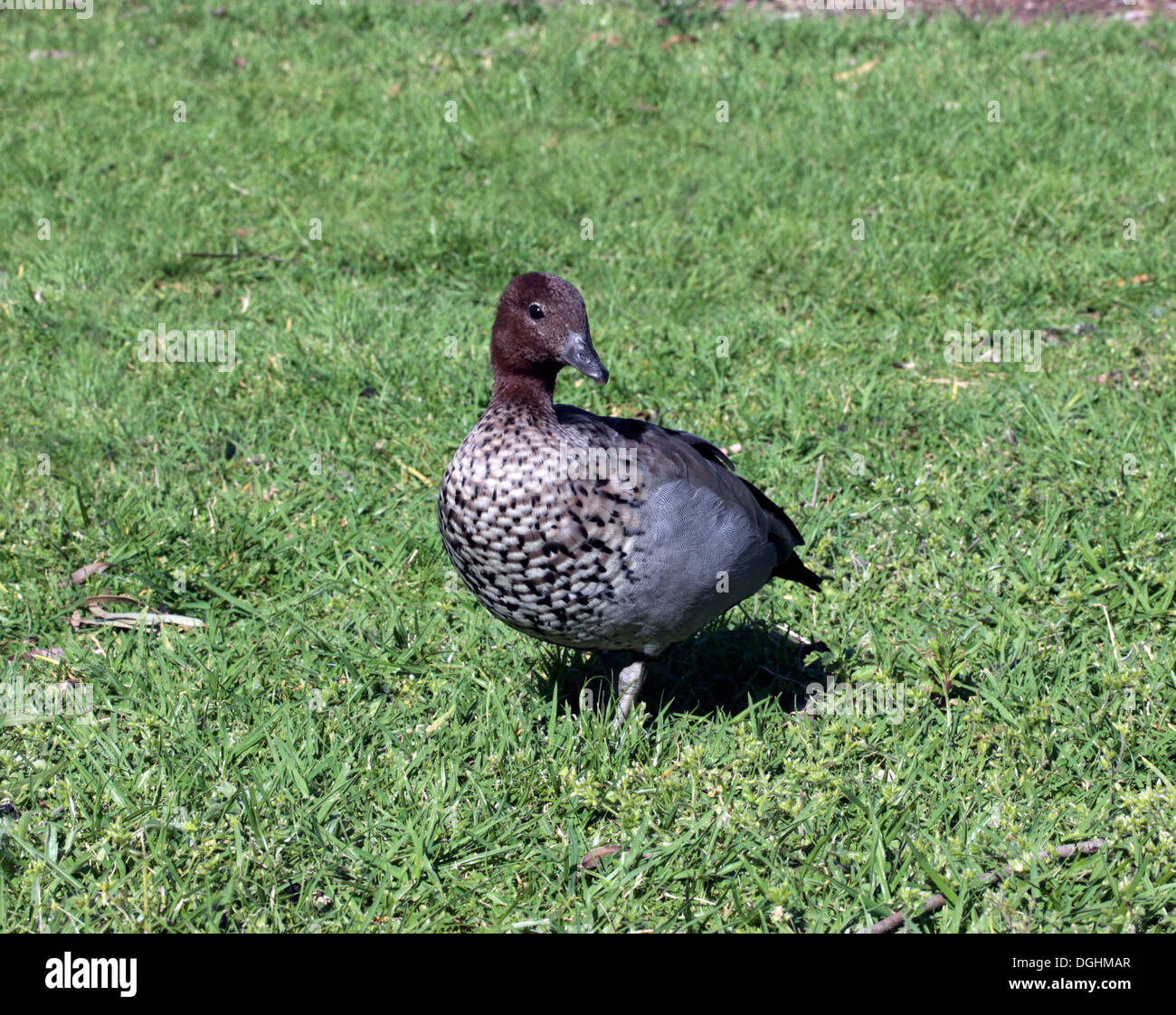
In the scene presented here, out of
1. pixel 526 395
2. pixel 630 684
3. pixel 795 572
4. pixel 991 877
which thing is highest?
pixel 526 395

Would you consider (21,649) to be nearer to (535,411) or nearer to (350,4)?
(535,411)

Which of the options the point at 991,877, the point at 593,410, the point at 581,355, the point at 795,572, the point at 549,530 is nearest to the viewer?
the point at 991,877

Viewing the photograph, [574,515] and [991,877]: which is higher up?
[574,515]

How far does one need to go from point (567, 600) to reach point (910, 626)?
1.49 m

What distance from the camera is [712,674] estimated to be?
4184mm

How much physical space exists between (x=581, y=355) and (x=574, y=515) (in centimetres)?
49

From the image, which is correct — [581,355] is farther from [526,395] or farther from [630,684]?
[630,684]

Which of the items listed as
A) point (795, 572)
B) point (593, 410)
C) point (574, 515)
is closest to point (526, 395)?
point (574, 515)

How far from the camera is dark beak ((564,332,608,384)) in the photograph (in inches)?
133

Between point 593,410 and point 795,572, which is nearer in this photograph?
point 795,572

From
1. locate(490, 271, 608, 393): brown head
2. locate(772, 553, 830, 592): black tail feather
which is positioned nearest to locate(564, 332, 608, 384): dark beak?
locate(490, 271, 608, 393): brown head

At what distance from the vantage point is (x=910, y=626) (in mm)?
4195

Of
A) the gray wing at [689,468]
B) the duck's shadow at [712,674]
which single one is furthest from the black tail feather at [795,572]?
the duck's shadow at [712,674]

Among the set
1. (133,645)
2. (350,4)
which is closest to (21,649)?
(133,645)
